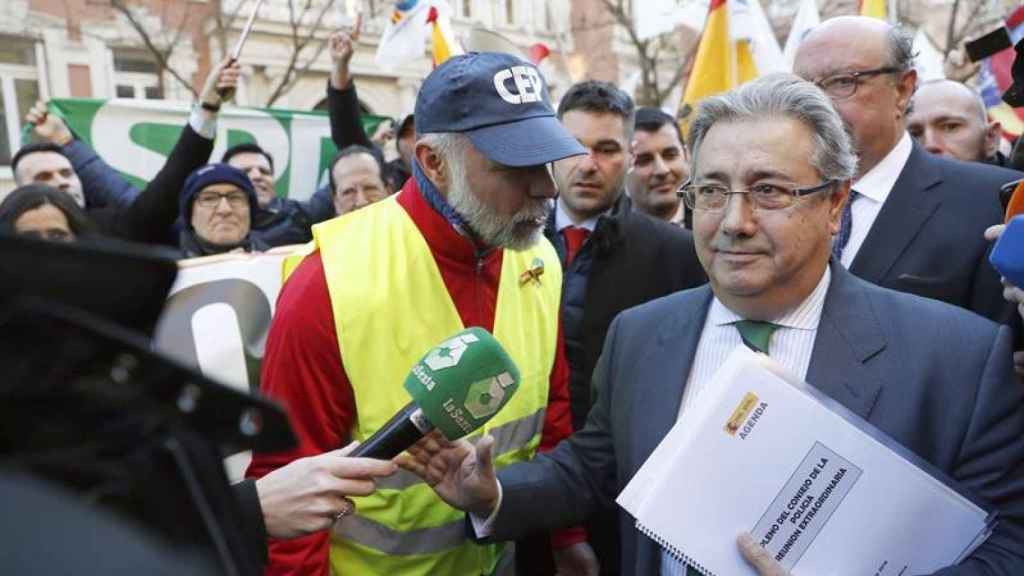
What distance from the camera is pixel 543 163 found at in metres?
2.11

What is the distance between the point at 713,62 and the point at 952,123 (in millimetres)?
1685

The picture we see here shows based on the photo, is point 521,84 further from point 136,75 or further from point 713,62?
point 136,75

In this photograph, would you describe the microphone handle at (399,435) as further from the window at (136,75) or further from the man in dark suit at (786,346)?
the window at (136,75)

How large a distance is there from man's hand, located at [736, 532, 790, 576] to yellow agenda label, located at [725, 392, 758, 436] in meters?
0.18

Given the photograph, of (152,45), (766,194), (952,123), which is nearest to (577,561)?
(766,194)

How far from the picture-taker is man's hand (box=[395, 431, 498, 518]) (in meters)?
1.85

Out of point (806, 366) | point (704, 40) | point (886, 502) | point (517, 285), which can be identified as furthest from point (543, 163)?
point (704, 40)

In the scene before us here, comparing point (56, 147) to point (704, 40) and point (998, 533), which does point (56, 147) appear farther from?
point (998, 533)

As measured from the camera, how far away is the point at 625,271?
10.6ft

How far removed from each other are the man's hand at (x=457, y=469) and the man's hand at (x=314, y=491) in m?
0.23

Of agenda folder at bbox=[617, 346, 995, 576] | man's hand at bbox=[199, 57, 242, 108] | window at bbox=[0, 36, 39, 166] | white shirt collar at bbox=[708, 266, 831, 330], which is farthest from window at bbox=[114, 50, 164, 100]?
agenda folder at bbox=[617, 346, 995, 576]

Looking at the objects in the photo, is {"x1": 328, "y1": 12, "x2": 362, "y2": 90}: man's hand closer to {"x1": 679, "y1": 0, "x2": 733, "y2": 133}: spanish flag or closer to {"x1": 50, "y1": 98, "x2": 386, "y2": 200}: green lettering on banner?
{"x1": 50, "y1": 98, "x2": 386, "y2": 200}: green lettering on banner

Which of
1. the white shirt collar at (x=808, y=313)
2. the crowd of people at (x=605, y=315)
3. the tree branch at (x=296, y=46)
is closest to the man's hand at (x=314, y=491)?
the crowd of people at (x=605, y=315)

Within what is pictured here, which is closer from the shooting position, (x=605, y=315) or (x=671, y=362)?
(x=671, y=362)
